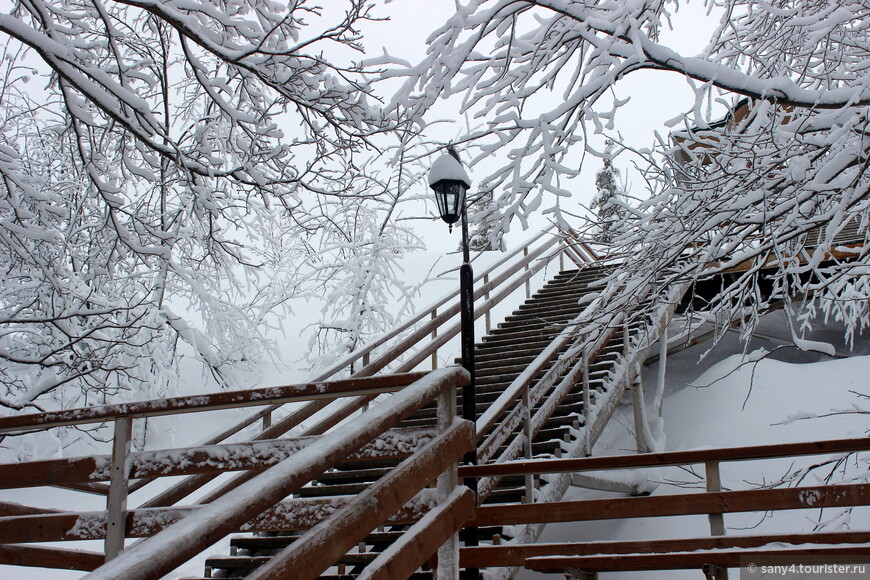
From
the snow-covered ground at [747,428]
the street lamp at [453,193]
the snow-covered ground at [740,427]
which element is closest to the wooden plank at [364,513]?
the street lamp at [453,193]

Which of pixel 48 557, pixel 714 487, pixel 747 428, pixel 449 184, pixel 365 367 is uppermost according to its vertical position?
pixel 449 184

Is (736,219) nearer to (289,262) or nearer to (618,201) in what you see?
(618,201)

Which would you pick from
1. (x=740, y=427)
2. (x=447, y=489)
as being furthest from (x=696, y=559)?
(x=740, y=427)

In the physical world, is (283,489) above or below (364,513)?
above

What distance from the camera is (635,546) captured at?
3725 mm

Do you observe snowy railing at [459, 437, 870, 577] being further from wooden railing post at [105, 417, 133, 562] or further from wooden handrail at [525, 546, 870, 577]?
wooden railing post at [105, 417, 133, 562]

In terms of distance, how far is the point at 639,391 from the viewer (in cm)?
895

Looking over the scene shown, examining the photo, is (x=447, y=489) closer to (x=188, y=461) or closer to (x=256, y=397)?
(x=256, y=397)

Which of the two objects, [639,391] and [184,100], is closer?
[639,391]

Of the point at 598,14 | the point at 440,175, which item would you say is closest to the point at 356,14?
the point at 440,175

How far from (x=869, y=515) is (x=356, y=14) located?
19.3 feet

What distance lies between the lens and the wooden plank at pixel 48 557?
3064 mm

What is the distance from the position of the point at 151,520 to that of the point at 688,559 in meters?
2.60

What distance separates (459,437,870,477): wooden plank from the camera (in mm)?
3465
